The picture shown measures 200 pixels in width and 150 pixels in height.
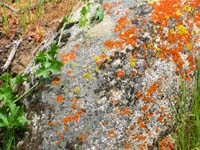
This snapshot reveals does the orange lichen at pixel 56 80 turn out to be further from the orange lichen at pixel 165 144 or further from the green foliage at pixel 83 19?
the orange lichen at pixel 165 144

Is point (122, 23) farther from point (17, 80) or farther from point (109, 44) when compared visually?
point (17, 80)

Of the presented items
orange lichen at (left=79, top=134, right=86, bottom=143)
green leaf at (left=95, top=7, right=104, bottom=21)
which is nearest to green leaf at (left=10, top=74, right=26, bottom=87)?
orange lichen at (left=79, top=134, right=86, bottom=143)

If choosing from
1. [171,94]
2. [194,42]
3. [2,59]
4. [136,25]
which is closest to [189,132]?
[171,94]

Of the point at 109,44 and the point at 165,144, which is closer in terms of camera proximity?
the point at 165,144

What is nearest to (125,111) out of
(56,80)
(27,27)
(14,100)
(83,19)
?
(56,80)

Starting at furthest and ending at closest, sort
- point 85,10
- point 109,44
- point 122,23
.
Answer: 1. point 85,10
2. point 122,23
3. point 109,44

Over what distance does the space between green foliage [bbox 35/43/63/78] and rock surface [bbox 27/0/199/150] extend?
110mm

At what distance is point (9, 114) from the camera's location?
2.99 m

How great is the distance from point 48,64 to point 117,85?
1.69ft

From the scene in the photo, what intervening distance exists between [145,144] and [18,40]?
1.90m

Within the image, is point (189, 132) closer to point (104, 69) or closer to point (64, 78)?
point (104, 69)

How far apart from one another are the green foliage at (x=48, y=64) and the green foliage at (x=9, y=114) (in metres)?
0.14

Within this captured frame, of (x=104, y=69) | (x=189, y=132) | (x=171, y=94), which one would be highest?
(x=104, y=69)

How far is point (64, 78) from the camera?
3107mm
